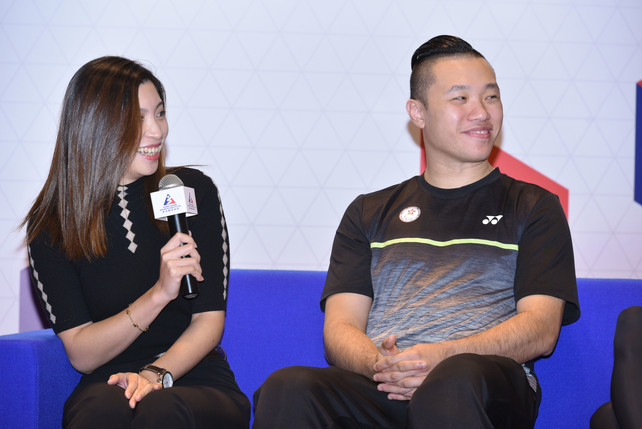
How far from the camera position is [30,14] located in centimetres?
321

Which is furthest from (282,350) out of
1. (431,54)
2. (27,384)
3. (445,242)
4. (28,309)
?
(28,309)

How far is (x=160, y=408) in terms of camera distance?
5.74 ft

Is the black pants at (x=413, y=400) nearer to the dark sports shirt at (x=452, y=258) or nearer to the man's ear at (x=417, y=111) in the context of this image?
the dark sports shirt at (x=452, y=258)

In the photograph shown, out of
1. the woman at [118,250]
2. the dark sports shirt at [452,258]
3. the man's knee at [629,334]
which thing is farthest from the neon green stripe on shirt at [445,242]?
the woman at [118,250]

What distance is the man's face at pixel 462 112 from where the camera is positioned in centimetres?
229

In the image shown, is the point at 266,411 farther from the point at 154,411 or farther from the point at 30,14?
the point at 30,14

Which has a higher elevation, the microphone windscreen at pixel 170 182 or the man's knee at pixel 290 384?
the microphone windscreen at pixel 170 182

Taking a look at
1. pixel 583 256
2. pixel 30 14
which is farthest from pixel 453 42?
pixel 30 14

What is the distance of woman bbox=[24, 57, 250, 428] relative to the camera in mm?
2051

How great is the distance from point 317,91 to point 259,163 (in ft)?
1.39

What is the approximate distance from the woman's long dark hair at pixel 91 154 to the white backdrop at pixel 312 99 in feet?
3.31

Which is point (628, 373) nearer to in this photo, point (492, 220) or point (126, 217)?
point (492, 220)

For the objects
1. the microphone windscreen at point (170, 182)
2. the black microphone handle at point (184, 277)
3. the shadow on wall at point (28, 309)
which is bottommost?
the shadow on wall at point (28, 309)

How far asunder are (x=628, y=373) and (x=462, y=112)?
3.27 feet
